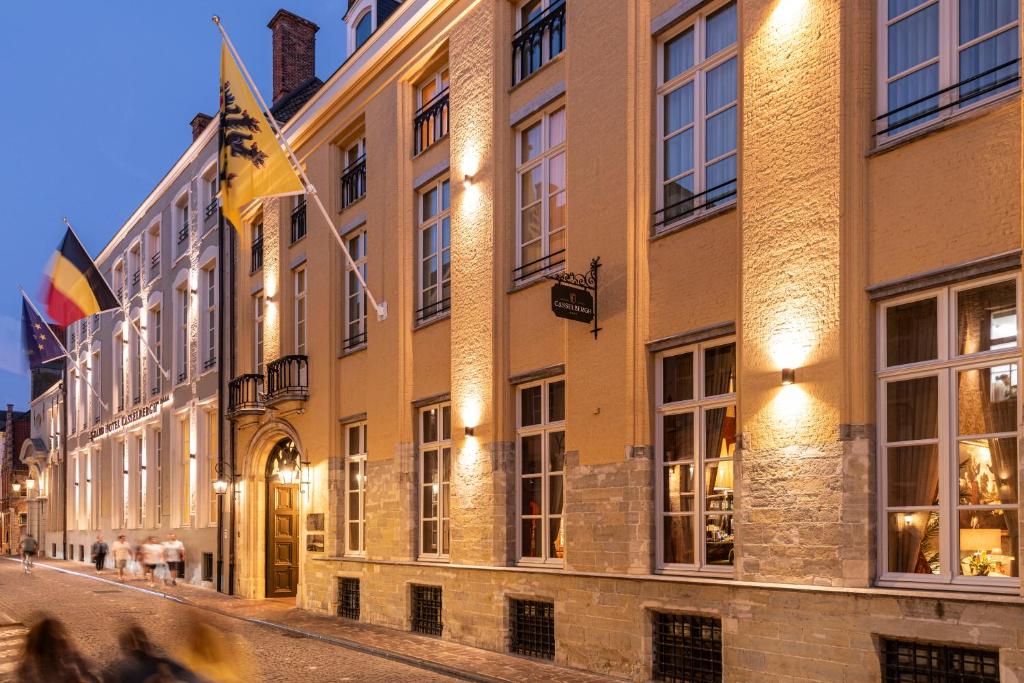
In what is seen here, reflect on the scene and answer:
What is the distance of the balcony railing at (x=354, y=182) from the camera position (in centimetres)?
1966

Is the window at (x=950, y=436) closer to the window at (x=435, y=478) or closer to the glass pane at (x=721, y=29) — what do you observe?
the glass pane at (x=721, y=29)

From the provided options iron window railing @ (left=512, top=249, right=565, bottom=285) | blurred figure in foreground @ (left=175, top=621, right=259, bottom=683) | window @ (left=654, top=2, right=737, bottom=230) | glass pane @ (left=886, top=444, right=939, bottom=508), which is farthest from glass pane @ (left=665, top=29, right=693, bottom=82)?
blurred figure in foreground @ (left=175, top=621, right=259, bottom=683)

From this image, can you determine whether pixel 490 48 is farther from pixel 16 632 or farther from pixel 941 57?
pixel 16 632

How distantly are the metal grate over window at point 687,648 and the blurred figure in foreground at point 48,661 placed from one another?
20.1ft

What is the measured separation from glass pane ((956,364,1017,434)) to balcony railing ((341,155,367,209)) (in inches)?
508

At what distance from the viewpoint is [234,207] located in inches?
653

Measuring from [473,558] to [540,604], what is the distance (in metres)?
1.68

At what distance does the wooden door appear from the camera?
23.8m

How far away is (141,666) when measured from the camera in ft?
22.1

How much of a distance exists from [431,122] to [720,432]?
8526 mm

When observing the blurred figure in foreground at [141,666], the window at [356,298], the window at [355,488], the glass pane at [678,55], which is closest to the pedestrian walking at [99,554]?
the window at [355,488]

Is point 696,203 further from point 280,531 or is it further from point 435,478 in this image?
point 280,531

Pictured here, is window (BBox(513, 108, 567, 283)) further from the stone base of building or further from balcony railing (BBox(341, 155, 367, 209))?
balcony railing (BBox(341, 155, 367, 209))

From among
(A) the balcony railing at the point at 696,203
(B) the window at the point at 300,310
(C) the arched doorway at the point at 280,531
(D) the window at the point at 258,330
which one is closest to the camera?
(A) the balcony railing at the point at 696,203
